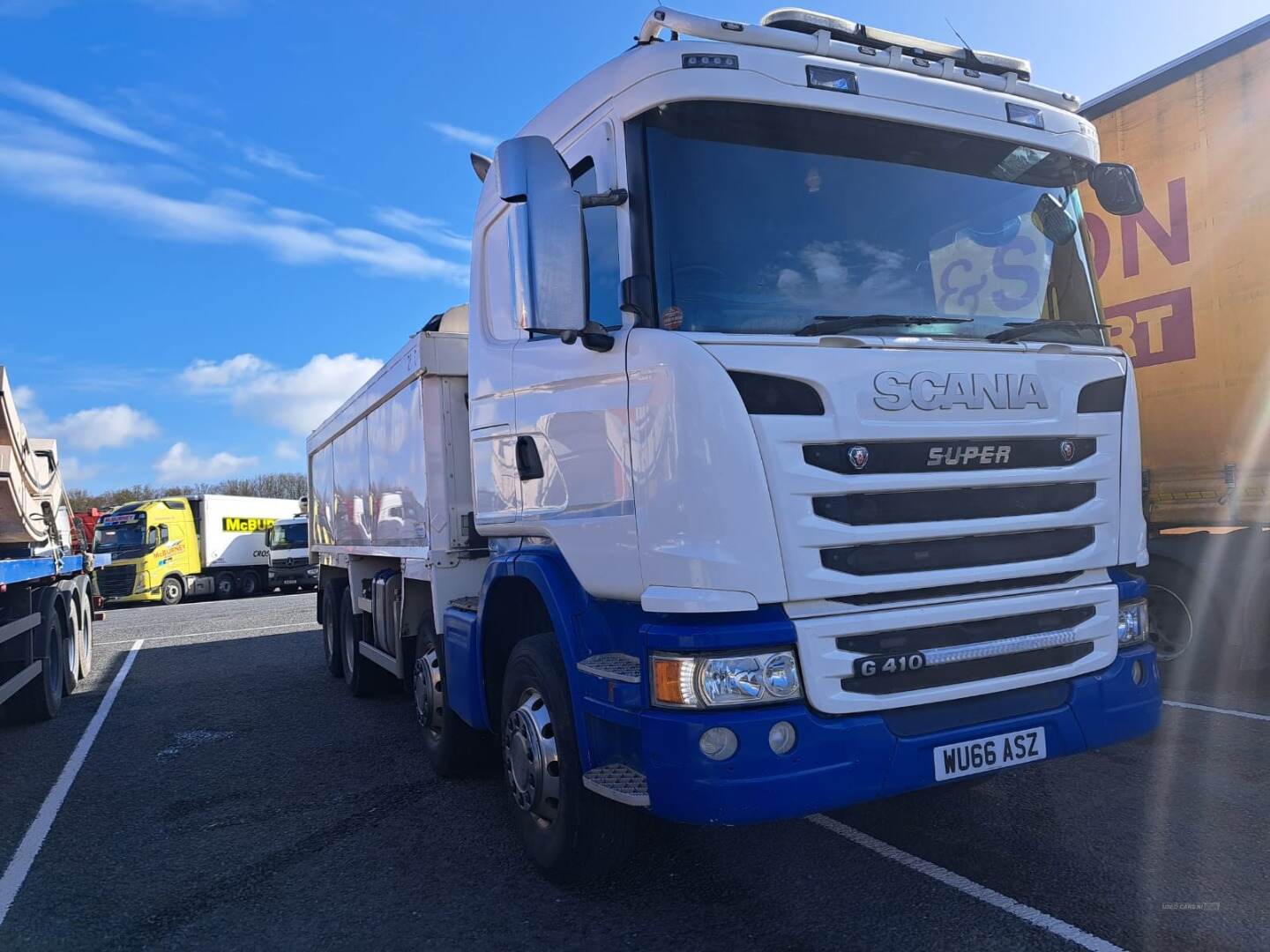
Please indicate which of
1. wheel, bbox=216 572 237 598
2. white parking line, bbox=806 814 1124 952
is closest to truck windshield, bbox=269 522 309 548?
wheel, bbox=216 572 237 598

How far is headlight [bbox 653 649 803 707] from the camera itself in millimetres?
2957

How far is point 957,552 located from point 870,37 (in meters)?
2.16

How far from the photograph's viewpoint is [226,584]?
2970 centimetres

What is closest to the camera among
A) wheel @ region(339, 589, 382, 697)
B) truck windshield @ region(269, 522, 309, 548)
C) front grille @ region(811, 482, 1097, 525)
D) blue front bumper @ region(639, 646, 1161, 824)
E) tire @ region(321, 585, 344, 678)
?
blue front bumper @ region(639, 646, 1161, 824)

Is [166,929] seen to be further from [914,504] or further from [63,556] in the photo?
[63,556]

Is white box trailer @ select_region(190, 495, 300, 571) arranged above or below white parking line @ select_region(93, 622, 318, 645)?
above

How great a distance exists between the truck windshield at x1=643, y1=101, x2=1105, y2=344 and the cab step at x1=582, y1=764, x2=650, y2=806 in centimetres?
151

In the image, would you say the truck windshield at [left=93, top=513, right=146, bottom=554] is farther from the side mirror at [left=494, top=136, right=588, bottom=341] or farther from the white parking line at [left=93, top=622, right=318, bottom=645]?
the side mirror at [left=494, top=136, right=588, bottom=341]

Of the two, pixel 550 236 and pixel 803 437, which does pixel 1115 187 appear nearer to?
pixel 803 437

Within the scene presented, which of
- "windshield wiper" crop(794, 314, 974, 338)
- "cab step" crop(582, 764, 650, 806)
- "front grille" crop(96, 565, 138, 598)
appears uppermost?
"windshield wiper" crop(794, 314, 974, 338)

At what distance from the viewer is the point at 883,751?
305cm

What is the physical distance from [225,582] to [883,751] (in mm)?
30013

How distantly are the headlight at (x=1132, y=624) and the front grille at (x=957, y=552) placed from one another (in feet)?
1.14

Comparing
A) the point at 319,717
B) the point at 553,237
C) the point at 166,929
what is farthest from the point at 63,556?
the point at 553,237
